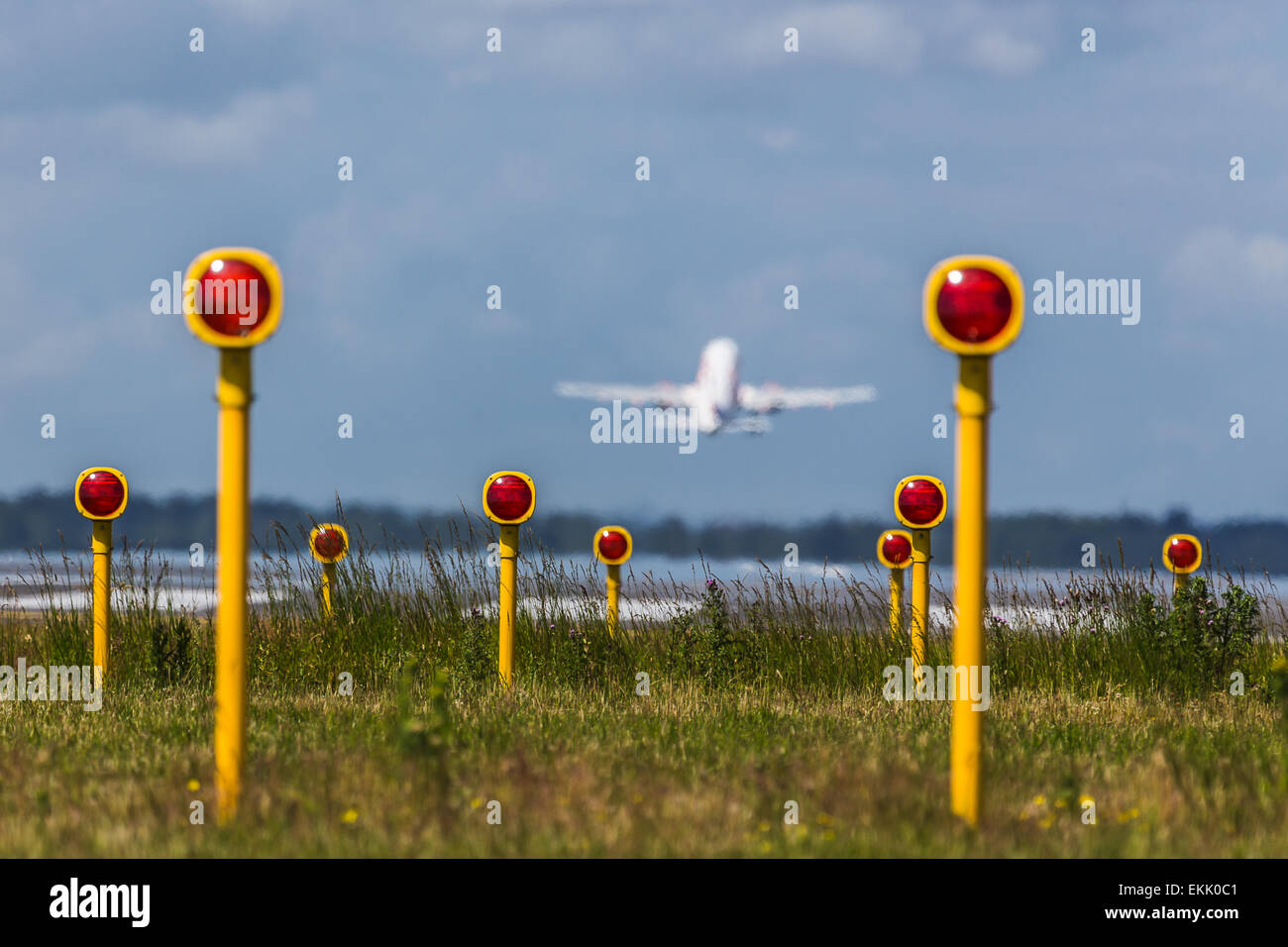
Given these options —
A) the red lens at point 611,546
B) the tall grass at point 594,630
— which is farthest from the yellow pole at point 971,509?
the red lens at point 611,546

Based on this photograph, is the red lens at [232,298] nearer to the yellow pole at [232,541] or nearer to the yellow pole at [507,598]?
the yellow pole at [232,541]

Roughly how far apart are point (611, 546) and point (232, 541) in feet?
25.7

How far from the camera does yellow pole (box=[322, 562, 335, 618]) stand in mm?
11117

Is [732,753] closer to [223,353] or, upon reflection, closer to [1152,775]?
[1152,775]

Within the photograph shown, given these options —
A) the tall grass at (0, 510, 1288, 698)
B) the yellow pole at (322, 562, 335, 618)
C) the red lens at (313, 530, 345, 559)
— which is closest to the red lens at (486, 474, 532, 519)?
the tall grass at (0, 510, 1288, 698)

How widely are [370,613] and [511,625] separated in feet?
5.78

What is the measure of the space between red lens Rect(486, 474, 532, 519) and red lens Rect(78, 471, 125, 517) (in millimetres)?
2940

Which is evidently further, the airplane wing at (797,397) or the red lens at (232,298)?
the airplane wing at (797,397)

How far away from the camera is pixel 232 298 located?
5.15 meters

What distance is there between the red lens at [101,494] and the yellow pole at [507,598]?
10.0 feet

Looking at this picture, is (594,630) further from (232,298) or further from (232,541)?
(232,298)

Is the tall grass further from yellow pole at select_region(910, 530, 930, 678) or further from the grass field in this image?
yellow pole at select_region(910, 530, 930, 678)

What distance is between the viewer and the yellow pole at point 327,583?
11117 millimetres
